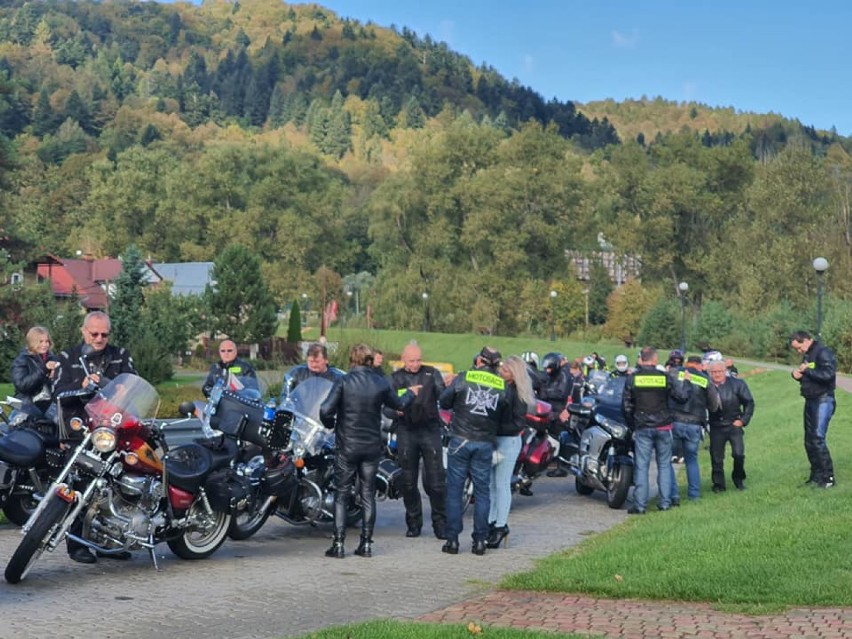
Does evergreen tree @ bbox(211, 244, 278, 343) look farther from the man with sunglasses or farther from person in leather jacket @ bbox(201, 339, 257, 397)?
the man with sunglasses

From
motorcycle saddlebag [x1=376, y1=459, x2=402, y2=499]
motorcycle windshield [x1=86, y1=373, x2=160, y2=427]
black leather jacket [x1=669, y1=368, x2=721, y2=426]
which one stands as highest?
motorcycle windshield [x1=86, y1=373, x2=160, y2=427]

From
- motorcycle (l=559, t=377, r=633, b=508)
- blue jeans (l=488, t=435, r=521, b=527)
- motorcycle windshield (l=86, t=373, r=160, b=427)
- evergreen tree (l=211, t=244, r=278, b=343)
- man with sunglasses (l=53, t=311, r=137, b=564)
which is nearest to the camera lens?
motorcycle windshield (l=86, t=373, r=160, b=427)

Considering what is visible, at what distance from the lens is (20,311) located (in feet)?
135

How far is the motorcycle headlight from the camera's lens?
9.24 metres

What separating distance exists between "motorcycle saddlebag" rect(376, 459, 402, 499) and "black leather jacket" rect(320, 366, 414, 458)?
1271 mm

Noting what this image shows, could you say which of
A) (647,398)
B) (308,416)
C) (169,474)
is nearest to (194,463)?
(169,474)

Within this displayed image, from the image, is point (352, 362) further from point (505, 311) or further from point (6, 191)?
point (505, 311)

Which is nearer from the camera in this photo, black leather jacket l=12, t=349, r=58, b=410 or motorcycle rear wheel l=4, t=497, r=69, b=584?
motorcycle rear wheel l=4, t=497, r=69, b=584

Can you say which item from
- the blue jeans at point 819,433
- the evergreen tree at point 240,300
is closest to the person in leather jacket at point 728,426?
the blue jeans at point 819,433

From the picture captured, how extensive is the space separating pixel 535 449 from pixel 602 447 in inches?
33.8

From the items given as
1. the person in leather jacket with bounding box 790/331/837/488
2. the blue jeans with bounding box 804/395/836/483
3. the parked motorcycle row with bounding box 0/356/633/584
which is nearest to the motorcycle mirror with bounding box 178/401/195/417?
the parked motorcycle row with bounding box 0/356/633/584

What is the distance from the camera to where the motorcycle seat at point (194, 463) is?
10039 mm

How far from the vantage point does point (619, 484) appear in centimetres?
1467

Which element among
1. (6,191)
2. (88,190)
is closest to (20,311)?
(6,191)
